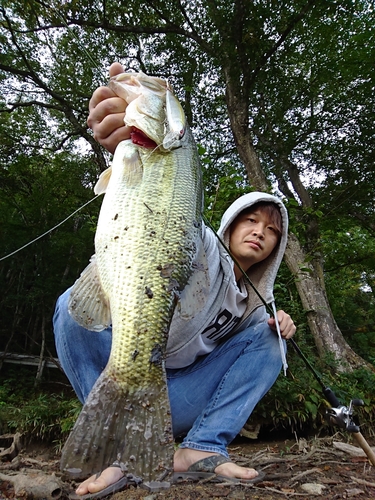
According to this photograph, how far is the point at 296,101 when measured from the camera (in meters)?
10.3

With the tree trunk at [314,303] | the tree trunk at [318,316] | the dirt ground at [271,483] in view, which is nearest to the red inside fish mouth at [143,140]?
the dirt ground at [271,483]

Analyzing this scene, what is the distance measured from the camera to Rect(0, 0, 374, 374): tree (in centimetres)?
701

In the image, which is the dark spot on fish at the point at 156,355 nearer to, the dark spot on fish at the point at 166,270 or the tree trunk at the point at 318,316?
the dark spot on fish at the point at 166,270

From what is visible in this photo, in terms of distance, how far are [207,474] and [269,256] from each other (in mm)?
1327

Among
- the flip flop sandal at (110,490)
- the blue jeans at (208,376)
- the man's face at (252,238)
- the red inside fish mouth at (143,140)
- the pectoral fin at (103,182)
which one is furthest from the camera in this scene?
the man's face at (252,238)

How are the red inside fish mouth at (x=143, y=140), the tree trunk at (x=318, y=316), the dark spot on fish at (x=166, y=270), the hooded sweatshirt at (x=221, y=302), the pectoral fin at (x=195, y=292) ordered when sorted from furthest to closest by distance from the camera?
the tree trunk at (x=318, y=316), the hooded sweatshirt at (x=221, y=302), the red inside fish mouth at (x=143, y=140), the pectoral fin at (x=195, y=292), the dark spot on fish at (x=166, y=270)

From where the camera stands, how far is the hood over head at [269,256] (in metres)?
2.27

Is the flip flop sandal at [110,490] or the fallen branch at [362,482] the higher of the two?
the flip flop sandal at [110,490]

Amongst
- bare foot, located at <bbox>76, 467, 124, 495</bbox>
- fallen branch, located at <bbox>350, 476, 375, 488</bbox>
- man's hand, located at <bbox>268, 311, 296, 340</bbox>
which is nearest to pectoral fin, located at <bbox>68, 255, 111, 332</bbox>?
bare foot, located at <bbox>76, 467, 124, 495</bbox>

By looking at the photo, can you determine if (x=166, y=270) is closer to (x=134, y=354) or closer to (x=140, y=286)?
(x=140, y=286)

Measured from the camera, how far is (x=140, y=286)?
131 centimetres

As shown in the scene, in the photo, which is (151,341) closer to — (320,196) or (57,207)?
(57,207)

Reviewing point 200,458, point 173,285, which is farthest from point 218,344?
point 173,285

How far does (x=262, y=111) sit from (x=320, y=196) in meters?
2.93
